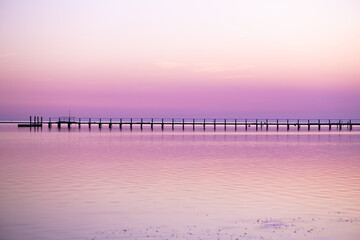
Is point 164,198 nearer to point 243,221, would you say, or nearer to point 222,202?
point 222,202

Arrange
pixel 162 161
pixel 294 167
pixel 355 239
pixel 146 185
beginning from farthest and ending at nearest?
pixel 162 161
pixel 294 167
pixel 146 185
pixel 355 239

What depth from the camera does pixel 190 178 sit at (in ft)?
63.6

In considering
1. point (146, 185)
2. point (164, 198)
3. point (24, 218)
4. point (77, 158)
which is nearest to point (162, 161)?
point (77, 158)

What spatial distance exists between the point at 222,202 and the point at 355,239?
4722mm

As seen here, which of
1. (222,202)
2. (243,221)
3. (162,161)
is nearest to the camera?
(243,221)

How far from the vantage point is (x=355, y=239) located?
994 centimetres

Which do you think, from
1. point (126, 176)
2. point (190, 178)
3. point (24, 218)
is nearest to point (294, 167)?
point (190, 178)

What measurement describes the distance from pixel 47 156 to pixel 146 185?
13.9 metres

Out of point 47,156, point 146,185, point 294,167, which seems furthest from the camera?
point 47,156

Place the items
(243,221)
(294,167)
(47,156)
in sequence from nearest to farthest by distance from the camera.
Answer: (243,221) → (294,167) → (47,156)

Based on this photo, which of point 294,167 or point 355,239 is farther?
point 294,167

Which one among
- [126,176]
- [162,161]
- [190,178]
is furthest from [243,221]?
[162,161]

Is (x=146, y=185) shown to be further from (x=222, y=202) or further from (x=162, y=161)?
(x=162, y=161)

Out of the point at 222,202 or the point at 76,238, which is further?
the point at 222,202
